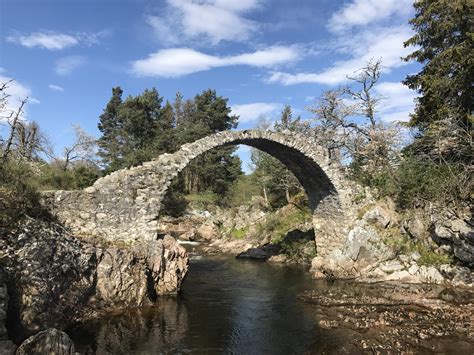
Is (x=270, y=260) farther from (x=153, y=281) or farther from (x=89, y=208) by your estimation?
(x=89, y=208)

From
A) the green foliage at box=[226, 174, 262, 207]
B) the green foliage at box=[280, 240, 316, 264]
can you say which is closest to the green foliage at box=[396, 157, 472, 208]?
the green foliage at box=[280, 240, 316, 264]

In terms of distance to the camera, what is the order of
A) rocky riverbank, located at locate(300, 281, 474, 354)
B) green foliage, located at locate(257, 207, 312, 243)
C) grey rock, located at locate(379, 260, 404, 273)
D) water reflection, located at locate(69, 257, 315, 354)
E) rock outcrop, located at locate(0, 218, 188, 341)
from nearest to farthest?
1. rock outcrop, located at locate(0, 218, 188, 341)
2. rocky riverbank, located at locate(300, 281, 474, 354)
3. water reflection, located at locate(69, 257, 315, 354)
4. grey rock, located at locate(379, 260, 404, 273)
5. green foliage, located at locate(257, 207, 312, 243)

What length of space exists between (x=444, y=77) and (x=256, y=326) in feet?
44.8

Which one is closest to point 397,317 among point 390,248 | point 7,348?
point 390,248

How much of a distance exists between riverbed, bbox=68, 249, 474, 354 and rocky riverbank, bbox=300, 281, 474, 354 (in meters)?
0.03

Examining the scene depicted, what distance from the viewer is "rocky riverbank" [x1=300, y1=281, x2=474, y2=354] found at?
8523 millimetres

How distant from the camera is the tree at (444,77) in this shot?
603 inches

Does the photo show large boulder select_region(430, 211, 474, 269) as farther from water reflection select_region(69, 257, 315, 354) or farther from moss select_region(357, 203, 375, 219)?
water reflection select_region(69, 257, 315, 354)

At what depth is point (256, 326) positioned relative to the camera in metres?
10.4

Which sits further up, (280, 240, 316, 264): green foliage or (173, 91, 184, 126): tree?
(173, 91, 184, 126): tree

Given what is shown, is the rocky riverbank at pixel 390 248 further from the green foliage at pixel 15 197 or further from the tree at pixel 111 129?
the tree at pixel 111 129

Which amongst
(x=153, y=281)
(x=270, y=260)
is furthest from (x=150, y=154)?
(x=153, y=281)

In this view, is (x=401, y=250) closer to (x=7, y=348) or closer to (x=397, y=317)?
(x=397, y=317)

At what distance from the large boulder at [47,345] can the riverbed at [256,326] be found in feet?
6.85
